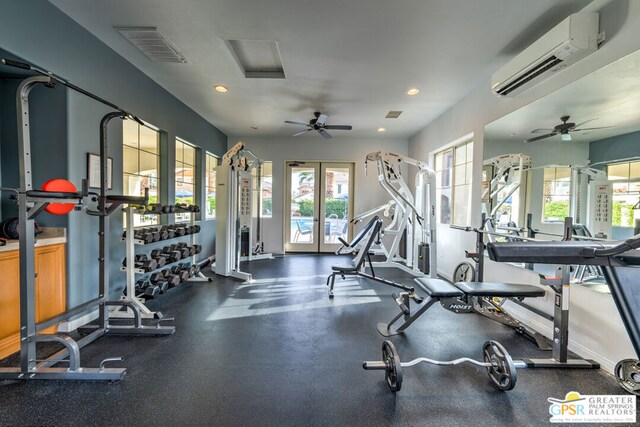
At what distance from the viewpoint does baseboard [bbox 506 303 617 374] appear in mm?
2117

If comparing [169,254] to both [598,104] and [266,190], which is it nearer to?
[266,190]

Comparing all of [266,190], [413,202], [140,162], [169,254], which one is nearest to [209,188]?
[266,190]

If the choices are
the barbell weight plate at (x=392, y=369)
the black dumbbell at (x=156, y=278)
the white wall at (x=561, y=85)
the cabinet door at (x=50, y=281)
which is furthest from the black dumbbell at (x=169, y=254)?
the white wall at (x=561, y=85)

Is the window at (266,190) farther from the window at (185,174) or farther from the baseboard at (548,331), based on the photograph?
the baseboard at (548,331)

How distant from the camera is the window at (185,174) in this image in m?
4.71

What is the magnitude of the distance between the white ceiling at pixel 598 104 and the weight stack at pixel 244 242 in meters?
4.85

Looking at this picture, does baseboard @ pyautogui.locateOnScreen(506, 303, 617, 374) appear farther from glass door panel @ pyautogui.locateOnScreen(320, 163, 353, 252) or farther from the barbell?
glass door panel @ pyautogui.locateOnScreen(320, 163, 353, 252)

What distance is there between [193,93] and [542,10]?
4.09 m

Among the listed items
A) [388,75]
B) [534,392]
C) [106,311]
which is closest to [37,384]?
[106,311]

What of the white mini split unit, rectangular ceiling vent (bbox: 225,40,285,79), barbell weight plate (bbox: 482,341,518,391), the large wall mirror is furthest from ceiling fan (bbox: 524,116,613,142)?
rectangular ceiling vent (bbox: 225,40,285,79)

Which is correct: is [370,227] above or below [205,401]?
above

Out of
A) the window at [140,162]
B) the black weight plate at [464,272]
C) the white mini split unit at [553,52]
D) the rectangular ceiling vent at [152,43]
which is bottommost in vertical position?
the black weight plate at [464,272]

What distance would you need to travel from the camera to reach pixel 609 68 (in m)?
2.05

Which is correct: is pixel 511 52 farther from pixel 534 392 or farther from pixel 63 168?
pixel 63 168
